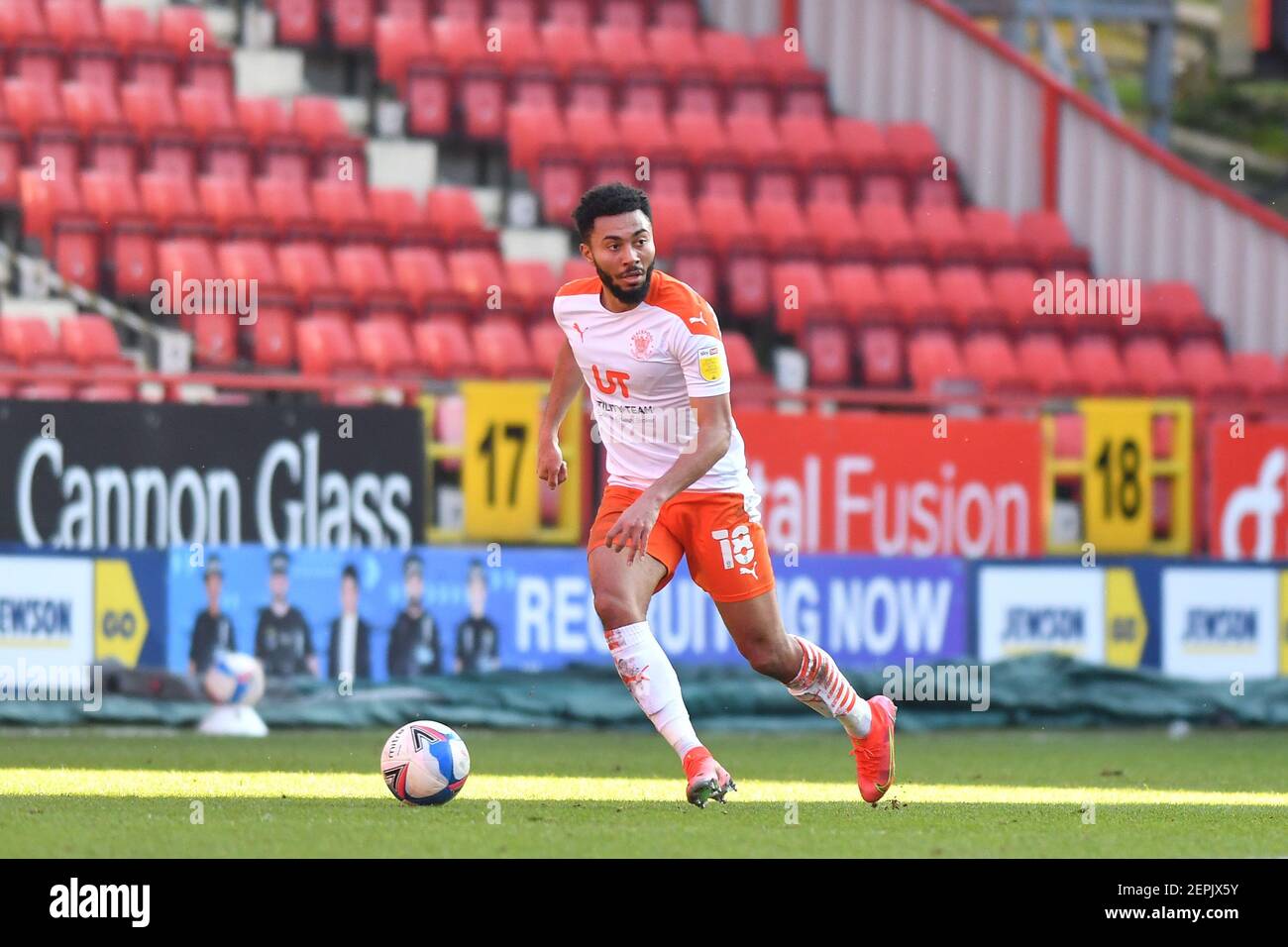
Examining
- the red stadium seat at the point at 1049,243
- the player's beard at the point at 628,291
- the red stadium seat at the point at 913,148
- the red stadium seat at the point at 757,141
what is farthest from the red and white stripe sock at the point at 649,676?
the red stadium seat at the point at 913,148

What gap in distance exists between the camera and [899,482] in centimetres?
1334

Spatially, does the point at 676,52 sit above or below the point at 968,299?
above

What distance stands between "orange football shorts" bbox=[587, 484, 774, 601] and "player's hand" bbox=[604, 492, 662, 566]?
45 centimetres

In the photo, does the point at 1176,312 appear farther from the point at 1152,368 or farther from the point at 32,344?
the point at 32,344

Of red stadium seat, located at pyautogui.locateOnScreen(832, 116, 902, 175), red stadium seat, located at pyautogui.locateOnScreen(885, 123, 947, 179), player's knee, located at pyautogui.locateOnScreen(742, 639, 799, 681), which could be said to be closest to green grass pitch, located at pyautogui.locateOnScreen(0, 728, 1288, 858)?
player's knee, located at pyautogui.locateOnScreen(742, 639, 799, 681)

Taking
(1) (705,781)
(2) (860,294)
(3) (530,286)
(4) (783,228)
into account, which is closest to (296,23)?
(3) (530,286)

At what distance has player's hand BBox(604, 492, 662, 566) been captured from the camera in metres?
7.24

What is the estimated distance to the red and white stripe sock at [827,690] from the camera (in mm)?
7906

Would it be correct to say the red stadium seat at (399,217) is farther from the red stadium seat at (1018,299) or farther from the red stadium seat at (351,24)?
the red stadium seat at (1018,299)

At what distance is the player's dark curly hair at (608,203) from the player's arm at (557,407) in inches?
25.5

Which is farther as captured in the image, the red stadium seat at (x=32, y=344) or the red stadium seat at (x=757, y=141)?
the red stadium seat at (x=757, y=141)

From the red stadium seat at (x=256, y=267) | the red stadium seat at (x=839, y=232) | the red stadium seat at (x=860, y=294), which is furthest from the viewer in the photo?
the red stadium seat at (x=839, y=232)

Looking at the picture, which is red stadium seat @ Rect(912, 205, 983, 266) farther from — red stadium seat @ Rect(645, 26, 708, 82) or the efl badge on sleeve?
the efl badge on sleeve

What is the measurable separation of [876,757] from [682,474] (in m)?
1.30
